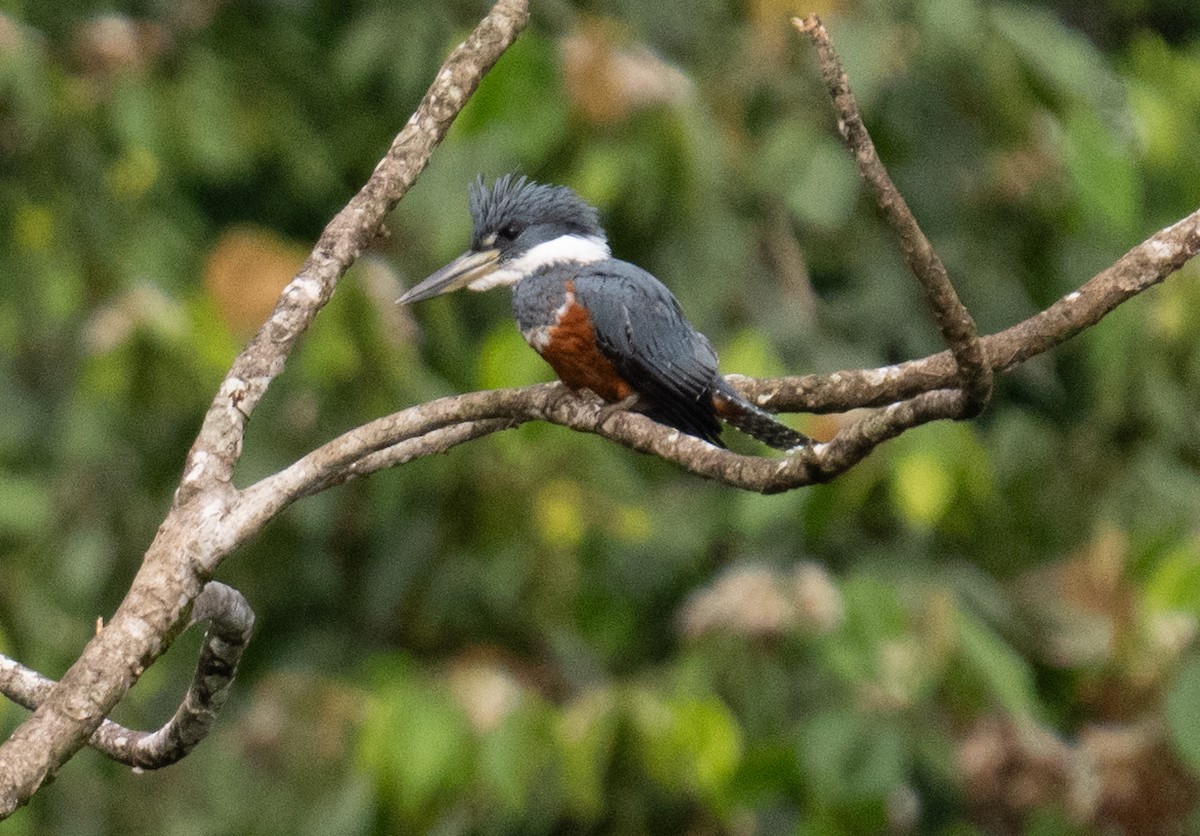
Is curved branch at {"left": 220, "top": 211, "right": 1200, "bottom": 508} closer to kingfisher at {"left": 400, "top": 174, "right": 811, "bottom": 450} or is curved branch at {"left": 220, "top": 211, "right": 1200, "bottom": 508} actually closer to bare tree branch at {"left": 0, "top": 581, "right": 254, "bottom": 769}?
bare tree branch at {"left": 0, "top": 581, "right": 254, "bottom": 769}

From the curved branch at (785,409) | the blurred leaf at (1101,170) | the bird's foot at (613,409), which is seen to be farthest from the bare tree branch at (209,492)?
the blurred leaf at (1101,170)

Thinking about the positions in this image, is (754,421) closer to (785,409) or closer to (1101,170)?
(785,409)

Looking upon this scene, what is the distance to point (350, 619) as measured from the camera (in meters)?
5.38

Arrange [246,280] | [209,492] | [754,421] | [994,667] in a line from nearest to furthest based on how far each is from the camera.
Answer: [209,492], [754,421], [994,667], [246,280]

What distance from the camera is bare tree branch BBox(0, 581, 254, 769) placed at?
2059mm

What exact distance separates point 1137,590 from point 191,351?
7.83ft

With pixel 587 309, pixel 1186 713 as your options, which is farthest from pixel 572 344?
pixel 1186 713

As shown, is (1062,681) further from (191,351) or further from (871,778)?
(191,351)

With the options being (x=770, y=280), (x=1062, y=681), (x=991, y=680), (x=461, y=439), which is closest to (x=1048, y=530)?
→ (x=1062, y=681)

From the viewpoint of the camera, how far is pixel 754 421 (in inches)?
108

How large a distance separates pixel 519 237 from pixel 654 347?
0.47 metres

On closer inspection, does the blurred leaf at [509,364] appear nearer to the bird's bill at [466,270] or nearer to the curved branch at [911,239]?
the bird's bill at [466,270]

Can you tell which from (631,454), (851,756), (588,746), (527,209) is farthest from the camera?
(631,454)

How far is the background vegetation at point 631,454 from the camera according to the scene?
14.2ft
